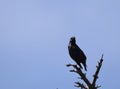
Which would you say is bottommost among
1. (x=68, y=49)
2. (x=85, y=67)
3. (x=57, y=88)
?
(x=57, y=88)

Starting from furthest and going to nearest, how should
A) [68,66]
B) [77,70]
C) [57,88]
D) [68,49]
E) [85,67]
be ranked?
[68,49] < [85,67] < [68,66] < [77,70] < [57,88]

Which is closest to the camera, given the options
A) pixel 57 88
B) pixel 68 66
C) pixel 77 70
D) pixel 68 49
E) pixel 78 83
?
pixel 57 88

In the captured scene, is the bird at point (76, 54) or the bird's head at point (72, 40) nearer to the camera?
the bird at point (76, 54)

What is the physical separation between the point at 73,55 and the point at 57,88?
535cm

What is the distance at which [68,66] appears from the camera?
572 inches

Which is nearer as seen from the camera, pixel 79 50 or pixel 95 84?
pixel 95 84

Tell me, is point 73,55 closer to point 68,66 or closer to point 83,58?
point 83,58

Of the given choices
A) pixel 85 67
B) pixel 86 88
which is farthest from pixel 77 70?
A: pixel 85 67

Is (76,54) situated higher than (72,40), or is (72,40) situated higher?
(72,40)

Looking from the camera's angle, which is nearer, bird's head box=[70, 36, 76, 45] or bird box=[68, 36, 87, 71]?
Answer: bird box=[68, 36, 87, 71]

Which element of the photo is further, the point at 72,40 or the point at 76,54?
the point at 72,40

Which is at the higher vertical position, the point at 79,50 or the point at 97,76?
the point at 79,50

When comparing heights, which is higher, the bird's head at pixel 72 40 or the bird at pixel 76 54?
the bird's head at pixel 72 40

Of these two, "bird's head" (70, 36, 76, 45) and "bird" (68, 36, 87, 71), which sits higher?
"bird's head" (70, 36, 76, 45)
